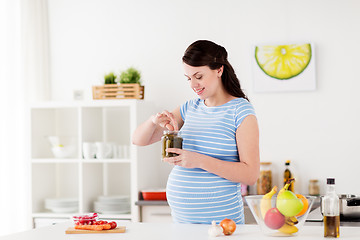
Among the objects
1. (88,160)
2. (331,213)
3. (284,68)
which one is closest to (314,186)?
(284,68)

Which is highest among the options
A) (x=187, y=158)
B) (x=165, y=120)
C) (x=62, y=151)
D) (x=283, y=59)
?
(x=283, y=59)

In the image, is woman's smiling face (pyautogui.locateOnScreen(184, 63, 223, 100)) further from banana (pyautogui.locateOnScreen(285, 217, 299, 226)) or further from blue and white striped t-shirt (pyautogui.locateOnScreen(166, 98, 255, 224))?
banana (pyautogui.locateOnScreen(285, 217, 299, 226))

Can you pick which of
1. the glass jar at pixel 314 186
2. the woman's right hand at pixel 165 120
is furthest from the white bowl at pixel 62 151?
the woman's right hand at pixel 165 120

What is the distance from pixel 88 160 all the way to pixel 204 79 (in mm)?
2063

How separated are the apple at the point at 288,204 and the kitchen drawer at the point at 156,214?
7.16 feet

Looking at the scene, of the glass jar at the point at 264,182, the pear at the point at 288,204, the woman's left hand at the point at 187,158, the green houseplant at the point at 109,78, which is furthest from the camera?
the green houseplant at the point at 109,78

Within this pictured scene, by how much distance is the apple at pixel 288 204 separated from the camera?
1859 mm

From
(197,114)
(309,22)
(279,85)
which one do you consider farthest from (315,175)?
(197,114)

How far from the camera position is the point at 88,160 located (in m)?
4.21

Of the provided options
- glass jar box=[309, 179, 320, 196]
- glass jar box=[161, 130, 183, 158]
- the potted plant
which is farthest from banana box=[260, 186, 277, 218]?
the potted plant

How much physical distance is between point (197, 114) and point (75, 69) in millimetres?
2505

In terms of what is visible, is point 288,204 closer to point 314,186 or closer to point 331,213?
point 331,213

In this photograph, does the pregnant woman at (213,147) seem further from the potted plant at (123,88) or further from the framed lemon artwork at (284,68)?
the framed lemon artwork at (284,68)

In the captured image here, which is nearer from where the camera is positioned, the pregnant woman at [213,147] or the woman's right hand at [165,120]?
the pregnant woman at [213,147]
